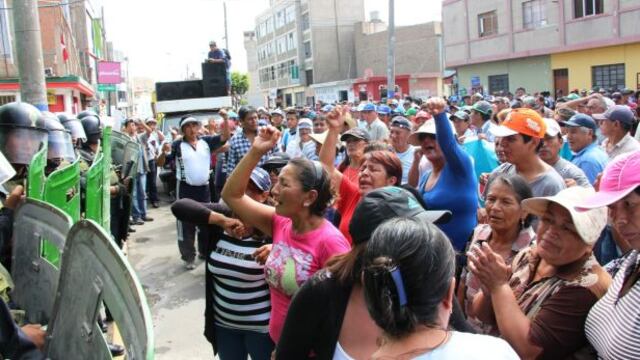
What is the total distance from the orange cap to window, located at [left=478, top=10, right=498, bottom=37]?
29797 millimetres

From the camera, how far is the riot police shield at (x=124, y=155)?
6.46 m

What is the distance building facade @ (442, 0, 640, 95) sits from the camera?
80.6ft

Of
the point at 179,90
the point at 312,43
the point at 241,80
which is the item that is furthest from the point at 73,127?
the point at 241,80

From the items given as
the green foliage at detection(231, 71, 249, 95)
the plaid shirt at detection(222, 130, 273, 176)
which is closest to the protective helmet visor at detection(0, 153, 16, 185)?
the plaid shirt at detection(222, 130, 273, 176)

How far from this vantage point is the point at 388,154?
13.1 feet

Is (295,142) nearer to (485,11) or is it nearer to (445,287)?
(445,287)

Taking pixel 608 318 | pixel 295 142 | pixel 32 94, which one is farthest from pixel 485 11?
pixel 608 318

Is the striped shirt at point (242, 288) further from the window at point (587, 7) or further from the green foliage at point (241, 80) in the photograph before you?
the green foliage at point (241, 80)

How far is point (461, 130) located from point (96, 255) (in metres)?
6.45

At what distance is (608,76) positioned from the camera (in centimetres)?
2547

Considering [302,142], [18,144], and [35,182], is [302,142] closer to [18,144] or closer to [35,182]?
[18,144]

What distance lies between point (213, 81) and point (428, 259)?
46.1 feet

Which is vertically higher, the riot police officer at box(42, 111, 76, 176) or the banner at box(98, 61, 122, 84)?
the banner at box(98, 61, 122, 84)

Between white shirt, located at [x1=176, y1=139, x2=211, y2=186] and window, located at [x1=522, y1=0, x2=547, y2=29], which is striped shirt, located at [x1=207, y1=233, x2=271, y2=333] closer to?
white shirt, located at [x1=176, y1=139, x2=211, y2=186]
